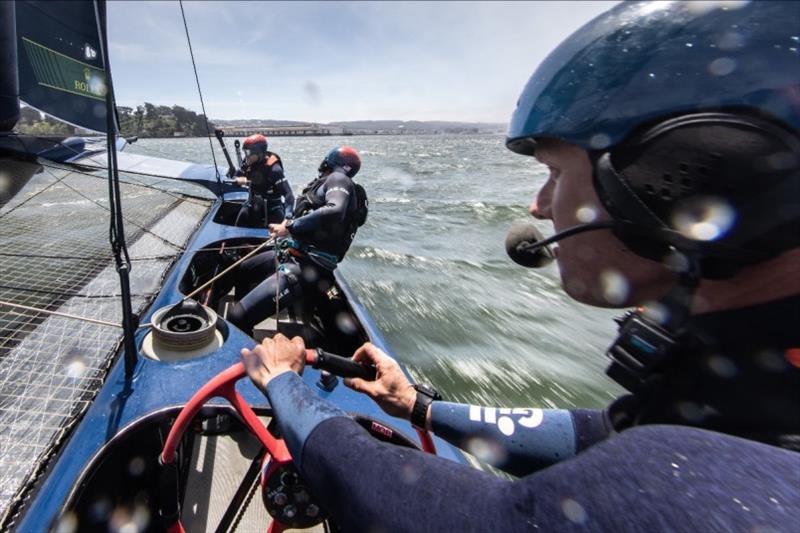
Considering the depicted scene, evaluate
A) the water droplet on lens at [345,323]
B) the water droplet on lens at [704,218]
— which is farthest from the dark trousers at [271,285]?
the water droplet on lens at [704,218]

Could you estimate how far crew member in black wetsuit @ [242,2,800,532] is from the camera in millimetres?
590

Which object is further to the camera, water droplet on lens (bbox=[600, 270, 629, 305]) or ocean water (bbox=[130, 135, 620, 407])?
ocean water (bbox=[130, 135, 620, 407])

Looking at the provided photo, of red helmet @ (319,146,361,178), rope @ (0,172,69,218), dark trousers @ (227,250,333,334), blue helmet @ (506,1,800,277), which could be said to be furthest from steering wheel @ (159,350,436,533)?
rope @ (0,172,69,218)

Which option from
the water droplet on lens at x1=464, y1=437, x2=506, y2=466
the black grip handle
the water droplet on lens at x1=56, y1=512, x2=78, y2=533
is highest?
the black grip handle

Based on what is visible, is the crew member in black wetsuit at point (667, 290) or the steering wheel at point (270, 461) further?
the steering wheel at point (270, 461)

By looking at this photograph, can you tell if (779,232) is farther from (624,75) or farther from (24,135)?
(24,135)

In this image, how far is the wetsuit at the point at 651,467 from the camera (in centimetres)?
54

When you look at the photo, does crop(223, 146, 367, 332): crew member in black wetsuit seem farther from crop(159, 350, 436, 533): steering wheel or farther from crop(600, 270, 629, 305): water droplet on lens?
crop(600, 270, 629, 305): water droplet on lens

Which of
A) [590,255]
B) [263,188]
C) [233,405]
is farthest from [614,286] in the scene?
[263,188]

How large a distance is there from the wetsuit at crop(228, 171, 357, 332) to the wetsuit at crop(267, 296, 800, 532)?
337 centimetres

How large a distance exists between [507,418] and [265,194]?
684cm

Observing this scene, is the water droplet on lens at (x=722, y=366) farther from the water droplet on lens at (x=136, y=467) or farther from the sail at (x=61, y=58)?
the sail at (x=61, y=58)

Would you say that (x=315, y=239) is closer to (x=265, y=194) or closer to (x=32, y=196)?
(x=265, y=194)

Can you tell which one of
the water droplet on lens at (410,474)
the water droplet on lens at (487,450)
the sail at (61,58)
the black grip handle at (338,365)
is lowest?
the water droplet on lens at (487,450)
